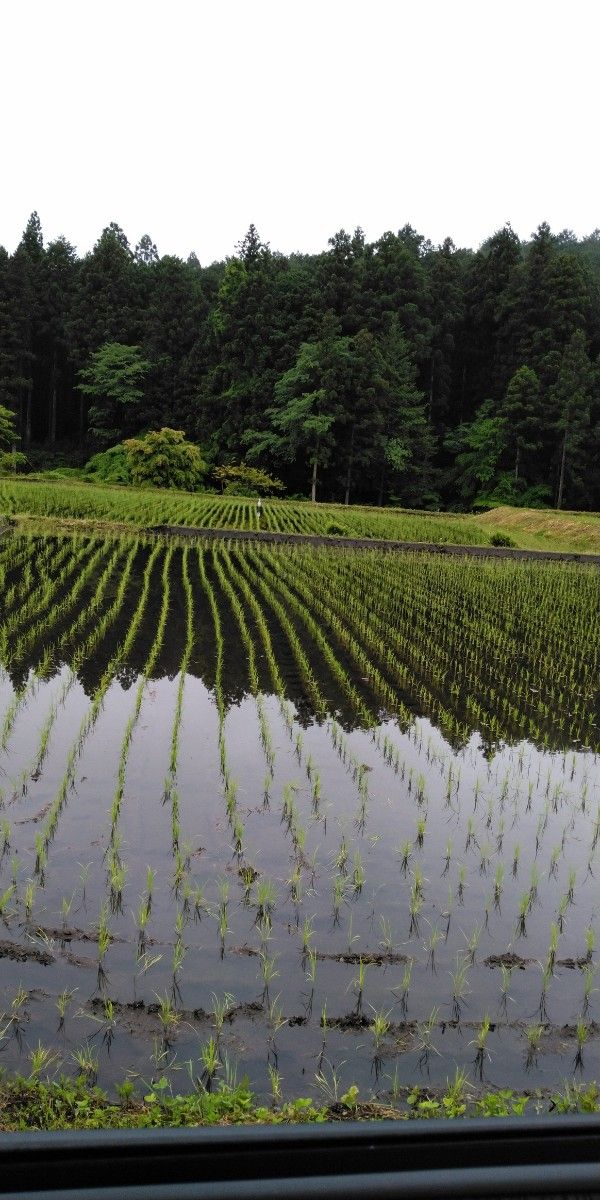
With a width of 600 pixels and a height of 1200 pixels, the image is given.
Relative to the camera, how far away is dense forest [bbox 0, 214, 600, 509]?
125ft

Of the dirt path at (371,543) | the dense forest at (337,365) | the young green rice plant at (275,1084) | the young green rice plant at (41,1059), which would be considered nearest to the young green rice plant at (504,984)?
the young green rice plant at (275,1084)

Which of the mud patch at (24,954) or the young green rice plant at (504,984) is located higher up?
the mud patch at (24,954)

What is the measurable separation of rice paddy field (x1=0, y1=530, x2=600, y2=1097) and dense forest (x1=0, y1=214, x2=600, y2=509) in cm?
2782

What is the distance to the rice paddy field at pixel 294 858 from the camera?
3.32 meters

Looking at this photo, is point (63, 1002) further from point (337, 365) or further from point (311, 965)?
point (337, 365)

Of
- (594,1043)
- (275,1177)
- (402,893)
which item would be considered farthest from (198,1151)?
(402,893)

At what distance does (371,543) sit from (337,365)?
1520 cm

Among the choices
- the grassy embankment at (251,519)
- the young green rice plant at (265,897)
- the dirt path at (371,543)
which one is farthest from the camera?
the grassy embankment at (251,519)

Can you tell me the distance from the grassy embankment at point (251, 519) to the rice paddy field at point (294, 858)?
1324 cm

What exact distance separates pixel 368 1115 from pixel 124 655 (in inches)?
283

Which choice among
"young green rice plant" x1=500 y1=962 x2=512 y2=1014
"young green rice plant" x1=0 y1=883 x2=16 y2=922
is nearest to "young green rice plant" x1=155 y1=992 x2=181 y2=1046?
"young green rice plant" x1=0 y1=883 x2=16 y2=922

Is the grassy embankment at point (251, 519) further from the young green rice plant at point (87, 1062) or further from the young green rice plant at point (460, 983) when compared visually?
the young green rice plant at point (87, 1062)

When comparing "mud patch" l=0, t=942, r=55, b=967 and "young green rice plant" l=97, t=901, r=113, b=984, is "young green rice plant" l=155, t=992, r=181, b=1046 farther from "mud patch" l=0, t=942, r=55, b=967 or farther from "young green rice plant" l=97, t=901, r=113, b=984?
"mud patch" l=0, t=942, r=55, b=967

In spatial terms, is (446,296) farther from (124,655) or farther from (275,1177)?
(275,1177)
